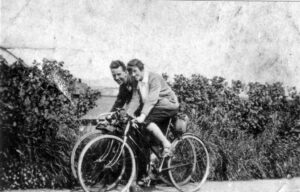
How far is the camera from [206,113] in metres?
7.88

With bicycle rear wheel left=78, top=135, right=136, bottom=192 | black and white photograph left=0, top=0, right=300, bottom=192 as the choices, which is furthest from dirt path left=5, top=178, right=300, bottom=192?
bicycle rear wheel left=78, top=135, right=136, bottom=192

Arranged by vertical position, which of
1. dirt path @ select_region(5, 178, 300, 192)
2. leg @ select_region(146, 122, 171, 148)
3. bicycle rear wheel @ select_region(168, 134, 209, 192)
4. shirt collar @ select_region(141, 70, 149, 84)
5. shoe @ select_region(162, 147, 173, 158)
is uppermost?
shirt collar @ select_region(141, 70, 149, 84)

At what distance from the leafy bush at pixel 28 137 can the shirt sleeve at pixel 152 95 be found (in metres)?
1.13

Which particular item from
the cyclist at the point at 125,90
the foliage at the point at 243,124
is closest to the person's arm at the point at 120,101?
the cyclist at the point at 125,90

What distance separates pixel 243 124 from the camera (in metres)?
7.99

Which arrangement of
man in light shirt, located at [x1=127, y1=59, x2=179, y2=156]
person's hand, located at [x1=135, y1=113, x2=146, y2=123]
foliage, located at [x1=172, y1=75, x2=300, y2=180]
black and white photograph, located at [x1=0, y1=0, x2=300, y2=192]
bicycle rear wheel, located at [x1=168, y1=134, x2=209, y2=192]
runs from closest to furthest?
person's hand, located at [x1=135, y1=113, x2=146, y2=123], man in light shirt, located at [x1=127, y1=59, x2=179, y2=156], black and white photograph, located at [x1=0, y1=0, x2=300, y2=192], bicycle rear wheel, located at [x1=168, y1=134, x2=209, y2=192], foliage, located at [x1=172, y1=75, x2=300, y2=180]

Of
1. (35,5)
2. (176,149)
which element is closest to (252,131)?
(176,149)

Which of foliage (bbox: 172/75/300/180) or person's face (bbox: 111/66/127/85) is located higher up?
person's face (bbox: 111/66/127/85)

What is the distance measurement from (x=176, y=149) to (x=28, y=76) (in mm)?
2122

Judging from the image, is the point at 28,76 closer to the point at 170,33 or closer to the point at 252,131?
the point at 170,33

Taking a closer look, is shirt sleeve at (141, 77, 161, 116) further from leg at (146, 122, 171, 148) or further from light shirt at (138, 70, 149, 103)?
leg at (146, 122, 171, 148)

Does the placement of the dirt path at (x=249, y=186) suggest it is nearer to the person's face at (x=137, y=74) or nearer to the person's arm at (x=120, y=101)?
the person's arm at (x=120, y=101)

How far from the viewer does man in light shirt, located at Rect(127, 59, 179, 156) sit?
6.11 meters

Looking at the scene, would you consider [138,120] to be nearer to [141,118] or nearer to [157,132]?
[141,118]
